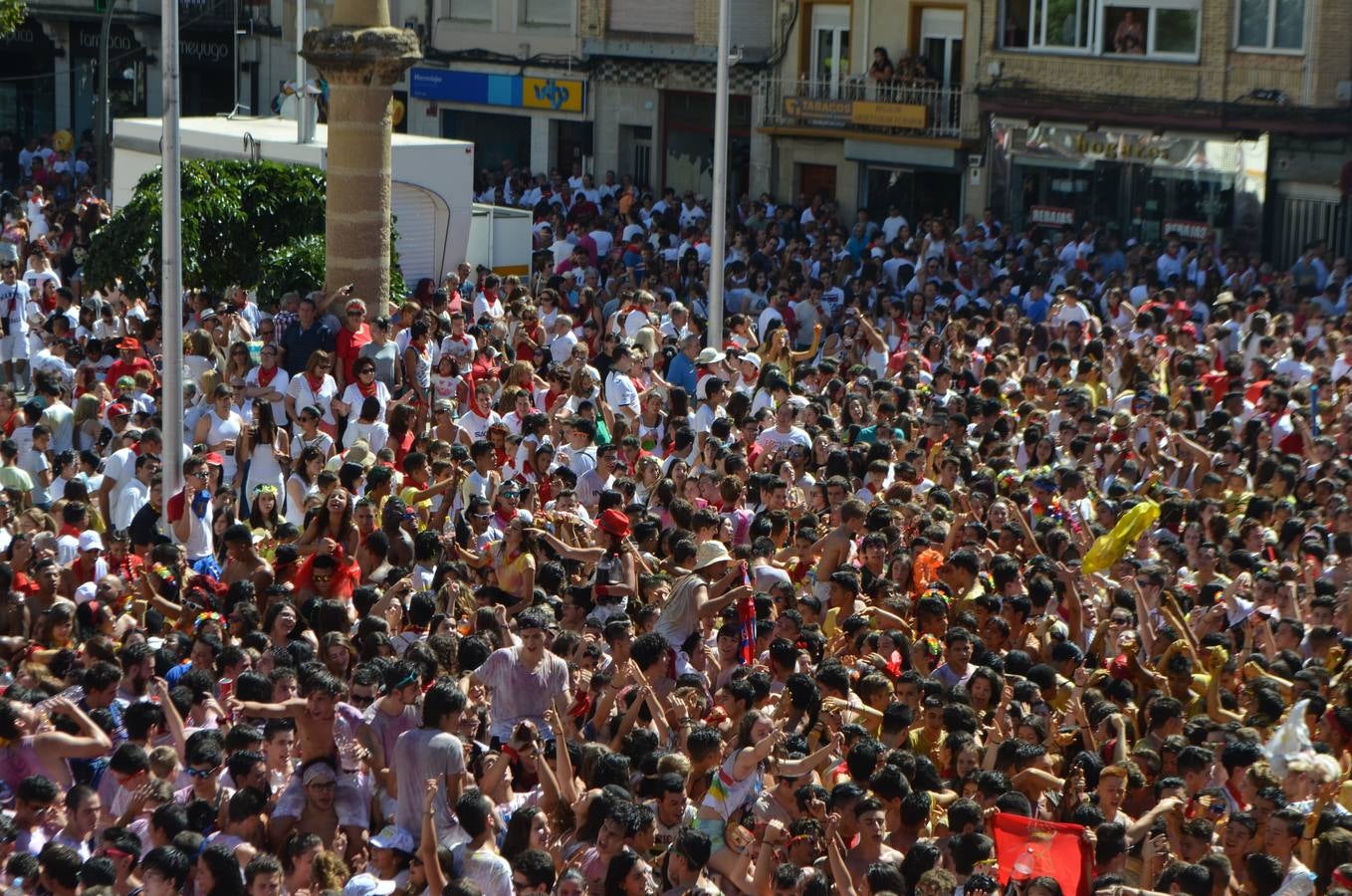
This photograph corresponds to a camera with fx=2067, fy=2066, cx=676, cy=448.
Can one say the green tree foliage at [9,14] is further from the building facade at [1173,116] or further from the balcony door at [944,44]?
the building facade at [1173,116]

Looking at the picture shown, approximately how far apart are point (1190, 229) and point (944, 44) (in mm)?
5429

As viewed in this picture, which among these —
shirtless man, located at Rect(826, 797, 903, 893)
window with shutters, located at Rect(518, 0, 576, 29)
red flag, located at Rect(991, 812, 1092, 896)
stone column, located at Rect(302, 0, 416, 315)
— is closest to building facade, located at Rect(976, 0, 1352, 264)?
window with shutters, located at Rect(518, 0, 576, 29)

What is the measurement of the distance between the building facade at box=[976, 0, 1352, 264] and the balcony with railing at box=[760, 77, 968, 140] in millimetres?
657

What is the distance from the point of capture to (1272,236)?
91.3ft

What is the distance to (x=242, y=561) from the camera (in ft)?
38.0

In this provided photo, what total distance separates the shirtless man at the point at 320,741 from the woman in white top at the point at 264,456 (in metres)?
4.72

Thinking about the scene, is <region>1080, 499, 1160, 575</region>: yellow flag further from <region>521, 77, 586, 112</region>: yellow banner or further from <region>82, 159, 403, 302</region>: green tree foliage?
<region>521, 77, 586, 112</region>: yellow banner

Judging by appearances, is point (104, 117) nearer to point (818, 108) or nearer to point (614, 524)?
point (818, 108)

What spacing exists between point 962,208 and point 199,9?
17307 millimetres

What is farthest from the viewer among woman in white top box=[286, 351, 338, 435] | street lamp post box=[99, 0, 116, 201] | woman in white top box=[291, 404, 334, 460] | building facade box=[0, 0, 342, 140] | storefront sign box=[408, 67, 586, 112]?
building facade box=[0, 0, 342, 140]

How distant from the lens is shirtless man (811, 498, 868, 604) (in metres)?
11.9

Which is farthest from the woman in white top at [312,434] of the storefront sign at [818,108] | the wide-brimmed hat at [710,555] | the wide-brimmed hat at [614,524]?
the storefront sign at [818,108]

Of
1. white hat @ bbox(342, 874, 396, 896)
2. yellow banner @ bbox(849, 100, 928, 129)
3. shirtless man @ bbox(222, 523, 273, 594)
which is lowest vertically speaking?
white hat @ bbox(342, 874, 396, 896)

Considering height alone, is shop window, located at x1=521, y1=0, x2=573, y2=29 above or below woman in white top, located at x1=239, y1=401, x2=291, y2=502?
above
